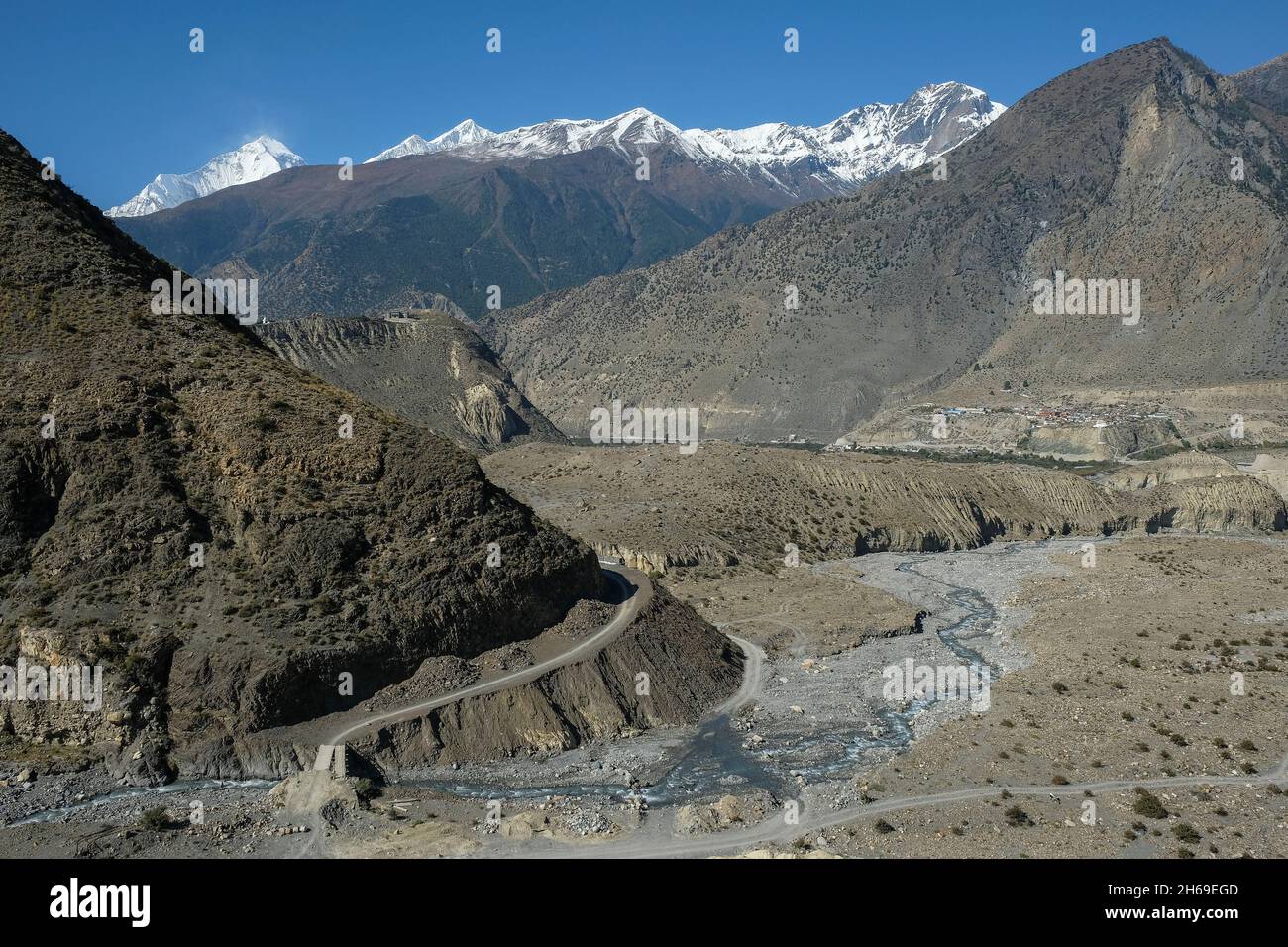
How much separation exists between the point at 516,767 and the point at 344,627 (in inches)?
354

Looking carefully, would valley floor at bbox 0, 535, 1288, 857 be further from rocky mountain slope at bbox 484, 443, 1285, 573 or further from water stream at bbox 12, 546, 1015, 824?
rocky mountain slope at bbox 484, 443, 1285, 573

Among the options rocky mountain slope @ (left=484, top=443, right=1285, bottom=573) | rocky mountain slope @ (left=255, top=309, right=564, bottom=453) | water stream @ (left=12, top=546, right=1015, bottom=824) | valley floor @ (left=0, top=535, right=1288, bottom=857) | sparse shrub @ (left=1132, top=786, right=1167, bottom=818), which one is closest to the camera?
valley floor @ (left=0, top=535, right=1288, bottom=857)

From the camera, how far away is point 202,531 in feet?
158

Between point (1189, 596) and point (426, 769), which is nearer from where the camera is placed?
point (426, 769)

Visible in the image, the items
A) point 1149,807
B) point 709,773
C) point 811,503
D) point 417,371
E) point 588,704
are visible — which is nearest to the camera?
point 1149,807

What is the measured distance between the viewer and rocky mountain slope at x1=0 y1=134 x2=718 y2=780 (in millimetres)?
42438

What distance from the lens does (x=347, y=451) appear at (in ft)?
170

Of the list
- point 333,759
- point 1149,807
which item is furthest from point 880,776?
point 333,759

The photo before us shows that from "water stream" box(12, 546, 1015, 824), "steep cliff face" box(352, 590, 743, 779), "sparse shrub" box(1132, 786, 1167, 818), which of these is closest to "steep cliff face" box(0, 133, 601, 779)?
"water stream" box(12, 546, 1015, 824)

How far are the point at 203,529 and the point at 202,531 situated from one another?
104mm

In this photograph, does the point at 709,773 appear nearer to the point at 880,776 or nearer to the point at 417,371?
the point at 880,776

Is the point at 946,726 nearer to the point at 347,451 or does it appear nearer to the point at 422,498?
the point at 422,498

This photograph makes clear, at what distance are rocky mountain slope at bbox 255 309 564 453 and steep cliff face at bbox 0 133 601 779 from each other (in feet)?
344
